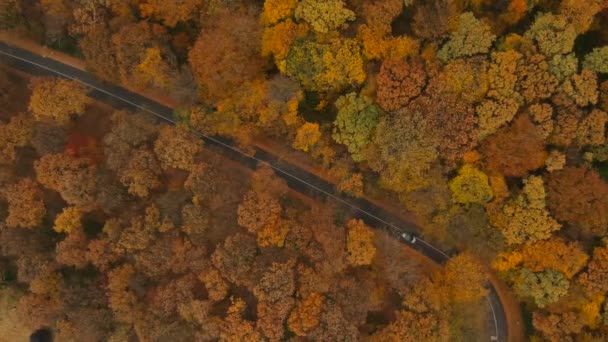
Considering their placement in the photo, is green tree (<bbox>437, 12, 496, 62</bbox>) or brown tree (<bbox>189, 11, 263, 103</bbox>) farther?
brown tree (<bbox>189, 11, 263, 103</bbox>)

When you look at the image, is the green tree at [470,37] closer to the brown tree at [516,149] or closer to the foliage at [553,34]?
the foliage at [553,34]

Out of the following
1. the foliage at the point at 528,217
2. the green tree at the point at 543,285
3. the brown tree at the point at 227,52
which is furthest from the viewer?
the brown tree at the point at 227,52

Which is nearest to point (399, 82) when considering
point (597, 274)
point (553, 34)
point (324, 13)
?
point (324, 13)

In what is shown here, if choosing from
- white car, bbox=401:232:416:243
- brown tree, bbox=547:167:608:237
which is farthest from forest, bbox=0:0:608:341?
white car, bbox=401:232:416:243

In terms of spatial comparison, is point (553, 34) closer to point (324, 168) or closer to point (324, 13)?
point (324, 13)

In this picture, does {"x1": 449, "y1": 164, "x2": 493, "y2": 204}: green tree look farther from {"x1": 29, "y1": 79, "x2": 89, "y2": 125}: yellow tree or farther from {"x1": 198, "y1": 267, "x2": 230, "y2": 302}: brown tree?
{"x1": 29, "y1": 79, "x2": 89, "y2": 125}: yellow tree

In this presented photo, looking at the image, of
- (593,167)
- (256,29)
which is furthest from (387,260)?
(256,29)

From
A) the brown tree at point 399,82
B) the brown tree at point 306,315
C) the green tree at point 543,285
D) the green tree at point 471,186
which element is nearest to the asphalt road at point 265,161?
the green tree at point 543,285
